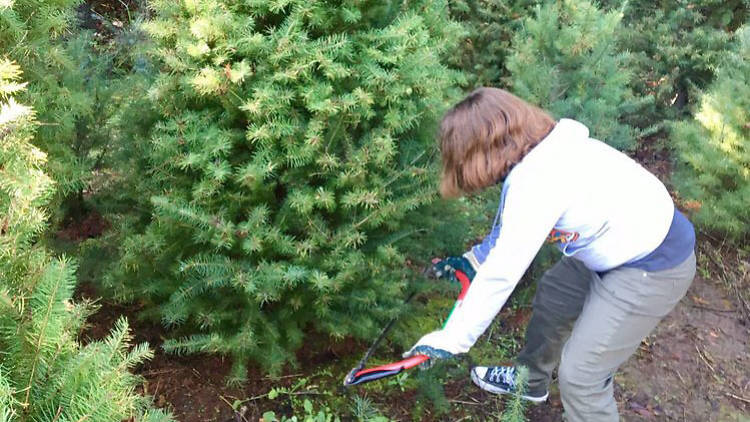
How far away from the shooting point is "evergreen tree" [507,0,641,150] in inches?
147

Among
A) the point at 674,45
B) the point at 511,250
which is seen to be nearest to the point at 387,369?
the point at 511,250

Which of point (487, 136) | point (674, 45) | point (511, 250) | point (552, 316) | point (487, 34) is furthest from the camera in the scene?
point (674, 45)

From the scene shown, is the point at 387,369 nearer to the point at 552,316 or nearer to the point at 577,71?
the point at 552,316

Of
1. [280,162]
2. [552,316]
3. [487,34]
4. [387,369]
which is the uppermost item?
[280,162]

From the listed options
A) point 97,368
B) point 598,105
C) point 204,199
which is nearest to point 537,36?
point 598,105

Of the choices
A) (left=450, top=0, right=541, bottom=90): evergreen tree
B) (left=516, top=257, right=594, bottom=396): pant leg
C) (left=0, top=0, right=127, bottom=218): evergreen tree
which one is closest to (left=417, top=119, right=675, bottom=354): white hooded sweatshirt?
(left=516, top=257, right=594, bottom=396): pant leg

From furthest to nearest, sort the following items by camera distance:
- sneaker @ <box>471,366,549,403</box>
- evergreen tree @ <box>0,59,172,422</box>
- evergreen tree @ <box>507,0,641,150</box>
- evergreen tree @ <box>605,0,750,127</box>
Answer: evergreen tree @ <box>605,0,750,127</box> → evergreen tree @ <box>507,0,641,150</box> → sneaker @ <box>471,366,549,403</box> → evergreen tree @ <box>0,59,172,422</box>

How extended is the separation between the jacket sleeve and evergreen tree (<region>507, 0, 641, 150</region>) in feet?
5.74

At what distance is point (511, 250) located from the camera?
7.07 ft

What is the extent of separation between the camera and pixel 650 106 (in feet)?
21.5

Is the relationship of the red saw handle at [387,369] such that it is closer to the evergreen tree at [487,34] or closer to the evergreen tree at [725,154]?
the evergreen tree at [725,154]

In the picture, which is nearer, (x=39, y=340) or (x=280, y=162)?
(x=39, y=340)

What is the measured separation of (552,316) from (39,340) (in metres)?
2.40

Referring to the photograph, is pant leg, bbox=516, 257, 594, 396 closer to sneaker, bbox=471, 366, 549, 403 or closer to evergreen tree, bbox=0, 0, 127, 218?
sneaker, bbox=471, 366, 549, 403
